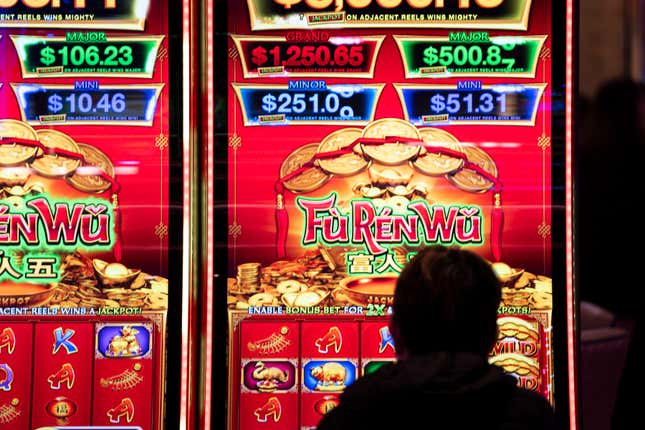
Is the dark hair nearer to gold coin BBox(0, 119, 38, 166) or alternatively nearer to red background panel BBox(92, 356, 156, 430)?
red background panel BBox(92, 356, 156, 430)

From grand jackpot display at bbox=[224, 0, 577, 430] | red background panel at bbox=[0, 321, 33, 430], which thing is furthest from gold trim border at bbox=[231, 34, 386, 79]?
red background panel at bbox=[0, 321, 33, 430]

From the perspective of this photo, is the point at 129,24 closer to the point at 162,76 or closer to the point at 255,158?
the point at 162,76

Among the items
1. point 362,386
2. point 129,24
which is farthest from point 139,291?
point 362,386

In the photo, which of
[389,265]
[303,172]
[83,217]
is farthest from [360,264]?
[83,217]

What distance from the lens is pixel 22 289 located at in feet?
11.2

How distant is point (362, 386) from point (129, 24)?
5.85 ft

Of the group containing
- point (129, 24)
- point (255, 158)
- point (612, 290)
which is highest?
point (129, 24)

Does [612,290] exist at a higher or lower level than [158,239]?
lower

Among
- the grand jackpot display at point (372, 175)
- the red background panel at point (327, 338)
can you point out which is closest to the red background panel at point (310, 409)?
the grand jackpot display at point (372, 175)

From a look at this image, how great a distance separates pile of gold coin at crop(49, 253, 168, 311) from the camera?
3.39 metres

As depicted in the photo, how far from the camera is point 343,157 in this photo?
135 inches

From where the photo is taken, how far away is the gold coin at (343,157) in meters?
3.43

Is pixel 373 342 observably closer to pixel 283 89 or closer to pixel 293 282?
pixel 293 282

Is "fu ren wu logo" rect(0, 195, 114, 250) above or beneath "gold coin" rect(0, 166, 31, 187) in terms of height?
beneath
